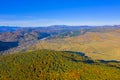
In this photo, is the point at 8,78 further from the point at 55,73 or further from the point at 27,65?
the point at 55,73

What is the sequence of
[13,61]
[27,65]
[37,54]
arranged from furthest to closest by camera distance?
1. [37,54]
2. [13,61]
3. [27,65]

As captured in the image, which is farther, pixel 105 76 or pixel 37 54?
pixel 37 54

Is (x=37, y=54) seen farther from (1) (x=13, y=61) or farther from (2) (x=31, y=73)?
(2) (x=31, y=73)

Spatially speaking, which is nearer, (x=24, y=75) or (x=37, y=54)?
(x=24, y=75)

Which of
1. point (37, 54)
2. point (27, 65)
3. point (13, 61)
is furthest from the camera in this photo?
point (37, 54)

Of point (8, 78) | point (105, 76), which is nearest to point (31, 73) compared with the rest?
point (8, 78)

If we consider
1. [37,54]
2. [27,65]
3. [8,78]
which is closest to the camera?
[8,78]

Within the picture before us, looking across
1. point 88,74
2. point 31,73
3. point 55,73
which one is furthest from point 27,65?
point 88,74
